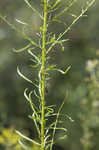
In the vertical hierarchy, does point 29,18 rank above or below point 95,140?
above

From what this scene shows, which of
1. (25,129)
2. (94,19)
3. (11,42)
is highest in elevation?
(11,42)

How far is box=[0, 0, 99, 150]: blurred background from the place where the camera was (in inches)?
107

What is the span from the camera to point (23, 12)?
12.4 feet

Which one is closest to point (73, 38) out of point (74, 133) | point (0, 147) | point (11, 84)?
point (11, 84)

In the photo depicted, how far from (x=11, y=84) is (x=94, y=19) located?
4.33ft

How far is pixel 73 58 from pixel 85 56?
0.14 meters

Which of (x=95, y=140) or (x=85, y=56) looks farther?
(x=85, y=56)

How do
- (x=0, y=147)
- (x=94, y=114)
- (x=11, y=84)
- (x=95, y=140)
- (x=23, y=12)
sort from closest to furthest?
(x=94, y=114) < (x=0, y=147) < (x=95, y=140) < (x=11, y=84) < (x=23, y=12)

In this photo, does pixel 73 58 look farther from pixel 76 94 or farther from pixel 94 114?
pixel 94 114

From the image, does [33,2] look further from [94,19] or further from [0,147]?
[0,147]

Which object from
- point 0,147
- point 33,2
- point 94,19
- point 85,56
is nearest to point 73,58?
point 85,56

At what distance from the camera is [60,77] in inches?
130

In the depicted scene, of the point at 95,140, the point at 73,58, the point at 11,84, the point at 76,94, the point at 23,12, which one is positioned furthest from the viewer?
the point at 23,12

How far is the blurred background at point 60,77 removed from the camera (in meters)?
2.72
